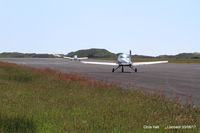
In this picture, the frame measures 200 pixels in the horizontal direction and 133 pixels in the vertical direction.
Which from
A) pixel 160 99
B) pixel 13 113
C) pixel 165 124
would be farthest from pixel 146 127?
pixel 160 99

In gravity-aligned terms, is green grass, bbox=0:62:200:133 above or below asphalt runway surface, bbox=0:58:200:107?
above

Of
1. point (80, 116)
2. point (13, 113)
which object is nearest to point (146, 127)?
point (80, 116)

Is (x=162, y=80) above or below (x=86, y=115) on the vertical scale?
below

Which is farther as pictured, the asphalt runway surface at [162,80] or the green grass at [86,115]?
the asphalt runway surface at [162,80]

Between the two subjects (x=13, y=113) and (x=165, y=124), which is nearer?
(x=165, y=124)

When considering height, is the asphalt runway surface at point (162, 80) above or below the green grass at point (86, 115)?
below

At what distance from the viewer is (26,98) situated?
37.3 ft

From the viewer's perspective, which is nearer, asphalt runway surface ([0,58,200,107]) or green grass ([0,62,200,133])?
green grass ([0,62,200,133])

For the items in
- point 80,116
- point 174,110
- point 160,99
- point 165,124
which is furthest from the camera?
point 160,99

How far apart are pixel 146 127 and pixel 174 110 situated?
314cm

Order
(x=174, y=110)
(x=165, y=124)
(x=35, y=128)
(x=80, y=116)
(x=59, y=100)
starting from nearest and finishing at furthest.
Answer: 1. (x=35, y=128)
2. (x=165, y=124)
3. (x=80, y=116)
4. (x=174, y=110)
5. (x=59, y=100)

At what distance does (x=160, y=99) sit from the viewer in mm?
12562

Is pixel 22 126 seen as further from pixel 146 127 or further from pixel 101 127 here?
pixel 146 127

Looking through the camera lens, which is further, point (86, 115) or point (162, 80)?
point (162, 80)
